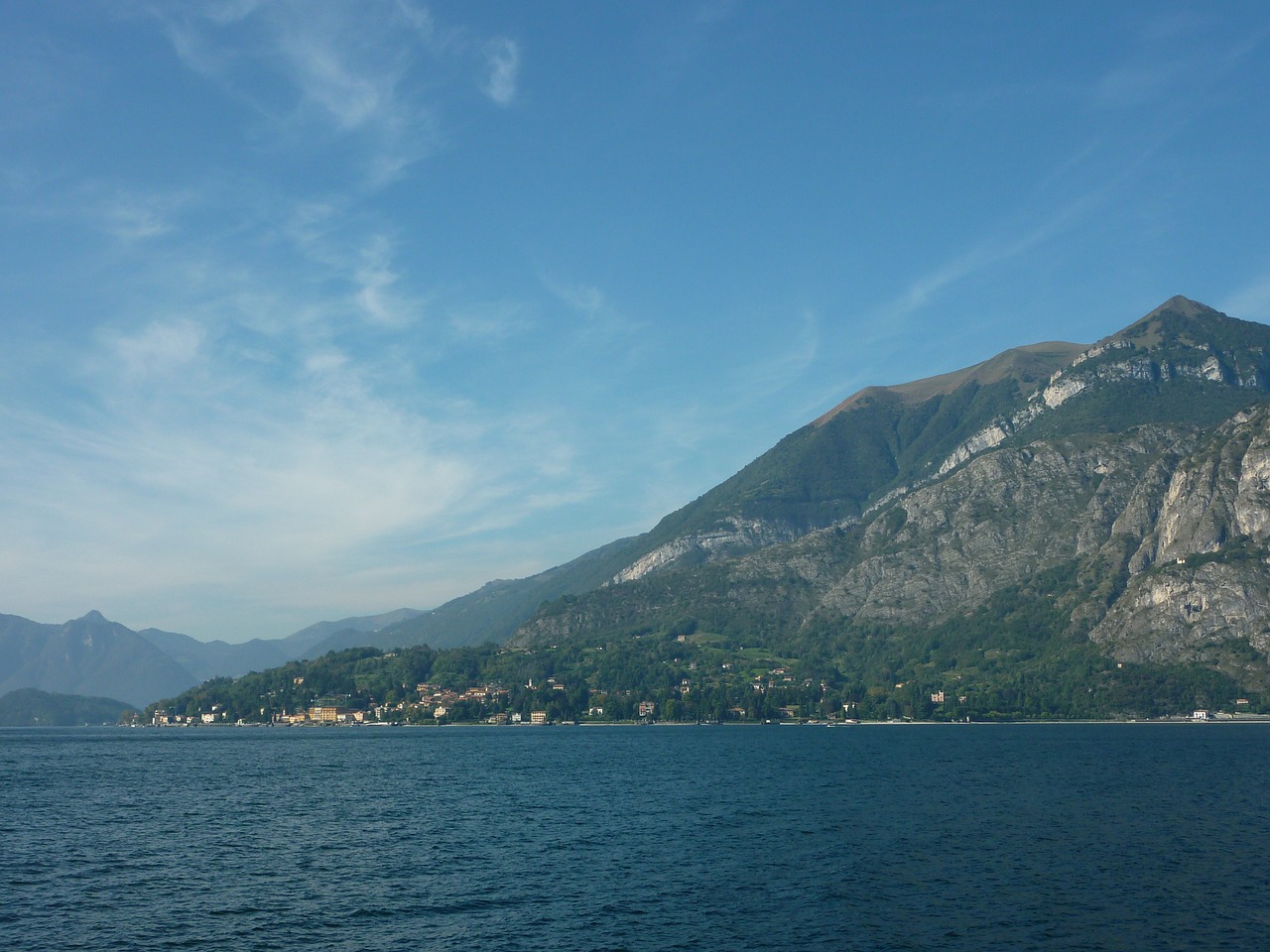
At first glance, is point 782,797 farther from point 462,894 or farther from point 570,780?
point 462,894

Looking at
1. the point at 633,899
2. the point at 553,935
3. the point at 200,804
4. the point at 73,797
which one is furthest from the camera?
the point at 73,797

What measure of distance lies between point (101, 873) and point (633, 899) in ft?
105

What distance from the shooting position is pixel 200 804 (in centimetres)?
9325

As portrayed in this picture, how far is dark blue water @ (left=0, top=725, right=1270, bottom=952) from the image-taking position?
4606cm

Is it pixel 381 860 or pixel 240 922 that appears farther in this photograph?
pixel 381 860

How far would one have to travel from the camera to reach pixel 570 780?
115 m

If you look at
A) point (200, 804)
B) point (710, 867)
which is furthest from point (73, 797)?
point (710, 867)

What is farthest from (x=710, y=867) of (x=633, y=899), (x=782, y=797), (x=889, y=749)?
(x=889, y=749)

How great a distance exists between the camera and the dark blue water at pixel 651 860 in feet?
151

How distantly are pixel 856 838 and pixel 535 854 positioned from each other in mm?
22100

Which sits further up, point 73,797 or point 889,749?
point 73,797

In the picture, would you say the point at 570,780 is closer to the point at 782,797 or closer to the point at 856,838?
the point at 782,797

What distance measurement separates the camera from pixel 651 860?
6344 cm

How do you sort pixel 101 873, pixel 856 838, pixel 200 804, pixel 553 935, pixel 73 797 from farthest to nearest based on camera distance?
pixel 73 797 → pixel 200 804 → pixel 856 838 → pixel 101 873 → pixel 553 935
